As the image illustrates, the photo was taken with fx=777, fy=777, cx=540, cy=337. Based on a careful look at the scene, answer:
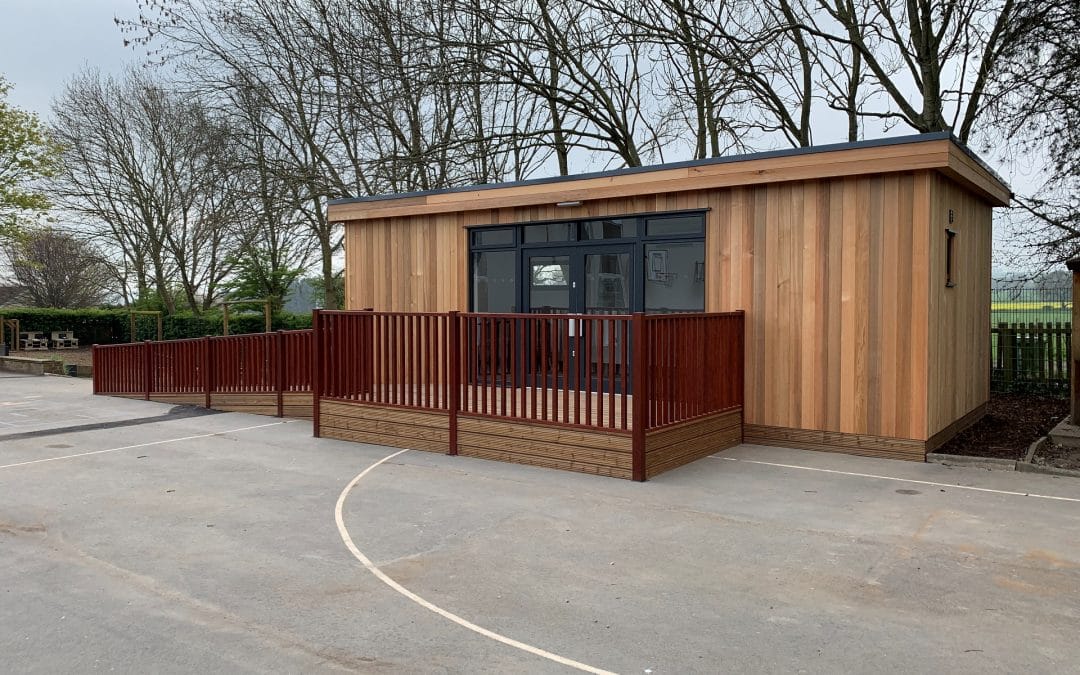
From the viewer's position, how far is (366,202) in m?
11.5

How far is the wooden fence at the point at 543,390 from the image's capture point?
702 centimetres

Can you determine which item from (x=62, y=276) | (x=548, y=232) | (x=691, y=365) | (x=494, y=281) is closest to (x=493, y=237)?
(x=494, y=281)

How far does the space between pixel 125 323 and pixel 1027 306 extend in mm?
28249

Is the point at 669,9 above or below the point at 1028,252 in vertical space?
above

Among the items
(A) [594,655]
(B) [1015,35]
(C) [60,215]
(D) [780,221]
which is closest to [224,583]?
(A) [594,655]

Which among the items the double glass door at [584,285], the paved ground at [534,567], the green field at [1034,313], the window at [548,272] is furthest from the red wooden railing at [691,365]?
the green field at [1034,313]

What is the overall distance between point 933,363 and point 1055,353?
6438 millimetres

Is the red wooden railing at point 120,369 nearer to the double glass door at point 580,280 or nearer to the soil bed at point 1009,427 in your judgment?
the double glass door at point 580,280

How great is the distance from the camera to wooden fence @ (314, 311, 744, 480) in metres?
7.02

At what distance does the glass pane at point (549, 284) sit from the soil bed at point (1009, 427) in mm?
4649

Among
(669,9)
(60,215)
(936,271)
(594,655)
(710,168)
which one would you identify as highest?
(669,9)

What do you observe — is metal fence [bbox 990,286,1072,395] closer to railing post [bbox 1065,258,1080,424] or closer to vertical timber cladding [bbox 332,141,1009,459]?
railing post [bbox 1065,258,1080,424]

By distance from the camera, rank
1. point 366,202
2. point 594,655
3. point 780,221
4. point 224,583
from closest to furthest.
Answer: point 594,655
point 224,583
point 780,221
point 366,202

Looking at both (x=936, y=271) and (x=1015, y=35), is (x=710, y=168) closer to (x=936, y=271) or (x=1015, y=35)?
(x=936, y=271)
